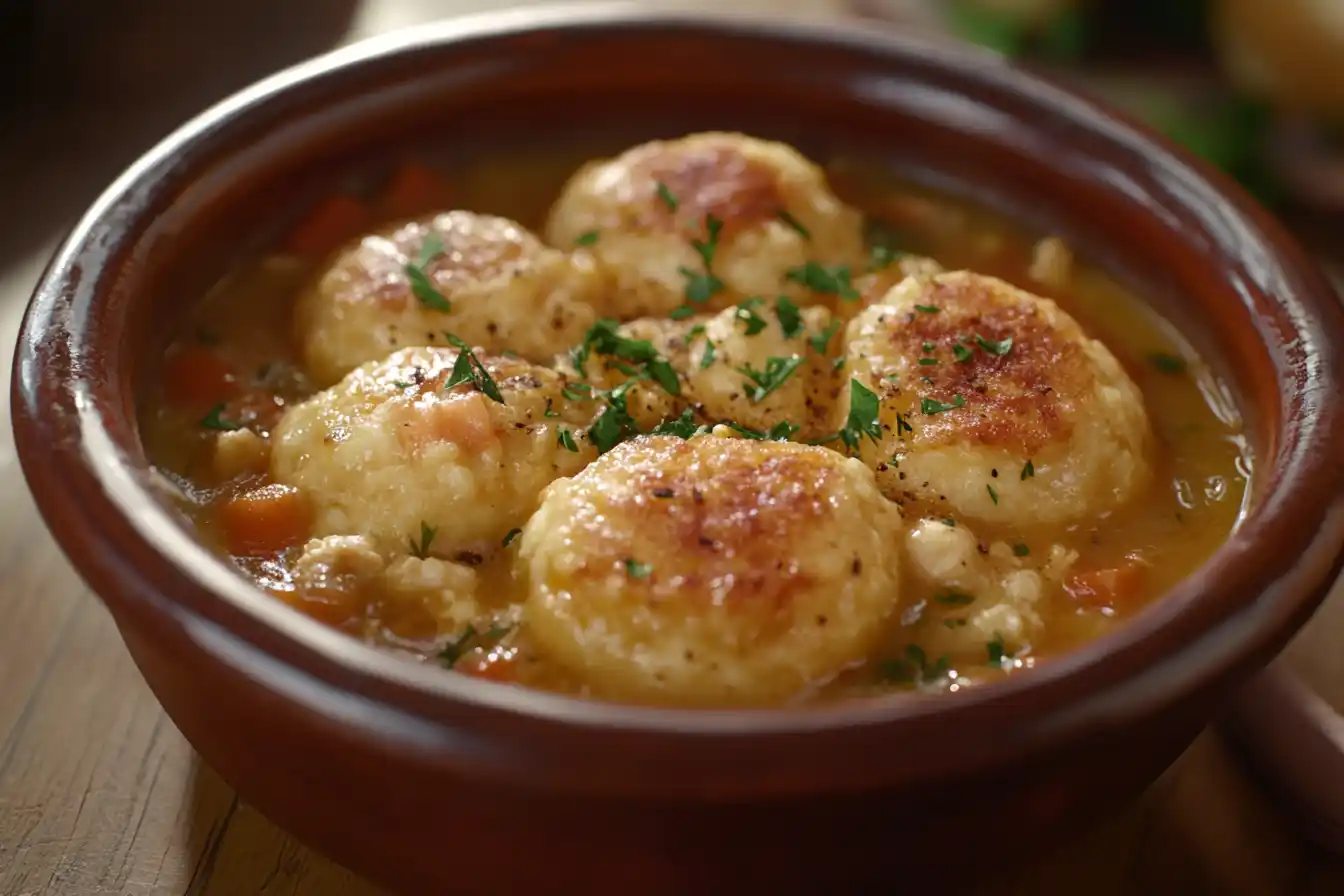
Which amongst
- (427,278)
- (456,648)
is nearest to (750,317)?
(427,278)

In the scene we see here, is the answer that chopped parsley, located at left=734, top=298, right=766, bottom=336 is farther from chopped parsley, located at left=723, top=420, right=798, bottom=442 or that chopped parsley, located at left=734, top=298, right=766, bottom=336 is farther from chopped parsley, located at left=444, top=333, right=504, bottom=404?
chopped parsley, located at left=444, top=333, right=504, bottom=404

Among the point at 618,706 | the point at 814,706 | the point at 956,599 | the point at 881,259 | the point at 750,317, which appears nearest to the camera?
the point at 618,706

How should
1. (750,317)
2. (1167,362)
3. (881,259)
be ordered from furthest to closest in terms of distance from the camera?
(881,259) < (1167,362) < (750,317)

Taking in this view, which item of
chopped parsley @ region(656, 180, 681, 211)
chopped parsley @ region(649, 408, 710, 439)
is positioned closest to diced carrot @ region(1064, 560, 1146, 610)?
chopped parsley @ region(649, 408, 710, 439)

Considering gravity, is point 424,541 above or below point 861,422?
below

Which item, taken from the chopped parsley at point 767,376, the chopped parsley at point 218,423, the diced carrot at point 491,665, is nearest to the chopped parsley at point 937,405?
the chopped parsley at point 767,376

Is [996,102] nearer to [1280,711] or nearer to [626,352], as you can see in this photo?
[626,352]

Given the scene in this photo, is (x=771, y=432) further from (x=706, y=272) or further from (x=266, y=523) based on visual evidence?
(x=266, y=523)
